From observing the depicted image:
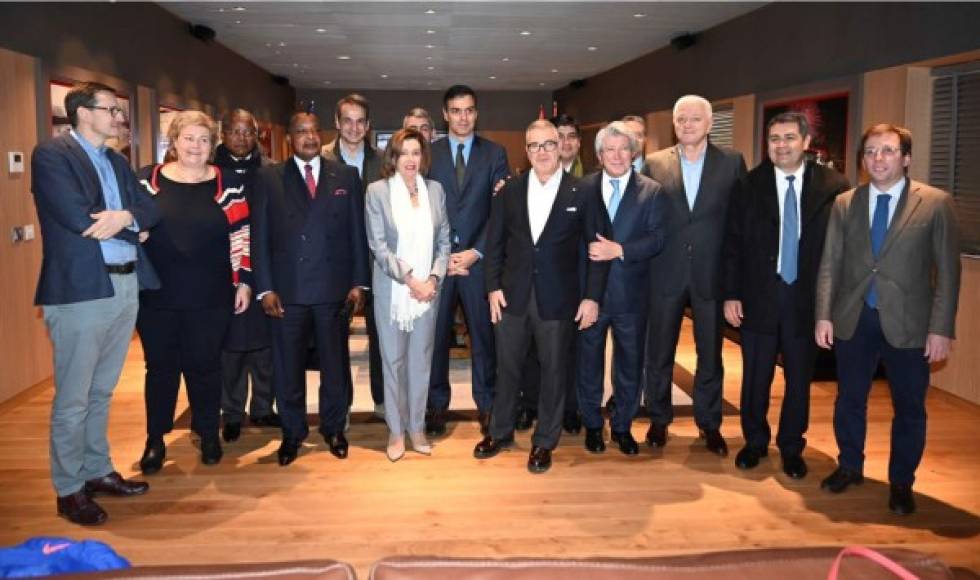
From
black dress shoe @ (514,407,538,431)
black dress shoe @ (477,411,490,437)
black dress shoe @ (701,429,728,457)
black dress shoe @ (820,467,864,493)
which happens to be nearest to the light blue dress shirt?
black dress shoe @ (477,411,490,437)

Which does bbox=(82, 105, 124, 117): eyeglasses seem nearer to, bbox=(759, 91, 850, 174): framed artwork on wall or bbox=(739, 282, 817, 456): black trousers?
bbox=(739, 282, 817, 456): black trousers

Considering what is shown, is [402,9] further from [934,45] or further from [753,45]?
[934,45]

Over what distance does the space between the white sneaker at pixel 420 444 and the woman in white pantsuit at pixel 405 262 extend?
0.30ft

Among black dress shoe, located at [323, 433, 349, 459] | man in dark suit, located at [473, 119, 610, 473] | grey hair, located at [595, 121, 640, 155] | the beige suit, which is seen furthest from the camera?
black dress shoe, located at [323, 433, 349, 459]

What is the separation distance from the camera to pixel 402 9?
877cm

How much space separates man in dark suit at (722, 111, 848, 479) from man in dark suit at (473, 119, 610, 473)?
0.68 metres

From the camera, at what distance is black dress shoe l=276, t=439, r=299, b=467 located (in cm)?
417

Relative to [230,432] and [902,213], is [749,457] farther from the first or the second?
[230,432]

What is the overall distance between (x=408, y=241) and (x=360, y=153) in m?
0.86

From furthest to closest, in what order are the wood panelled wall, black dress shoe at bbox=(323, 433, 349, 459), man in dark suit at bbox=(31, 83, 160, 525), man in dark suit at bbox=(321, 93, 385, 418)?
the wood panelled wall, man in dark suit at bbox=(321, 93, 385, 418), black dress shoe at bbox=(323, 433, 349, 459), man in dark suit at bbox=(31, 83, 160, 525)

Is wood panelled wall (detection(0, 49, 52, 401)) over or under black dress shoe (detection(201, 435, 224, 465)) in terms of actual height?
over

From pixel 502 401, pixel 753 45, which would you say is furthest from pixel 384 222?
pixel 753 45

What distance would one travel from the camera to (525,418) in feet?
15.7

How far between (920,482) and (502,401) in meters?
2.03
